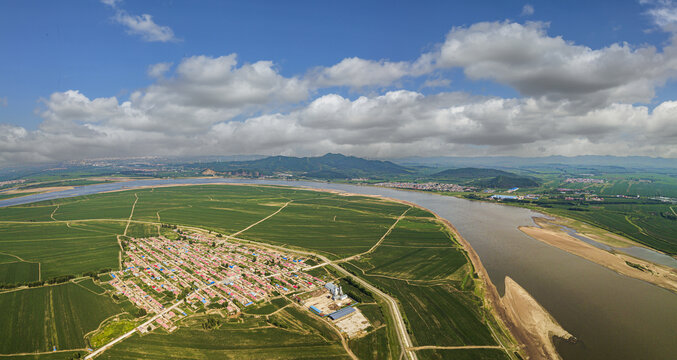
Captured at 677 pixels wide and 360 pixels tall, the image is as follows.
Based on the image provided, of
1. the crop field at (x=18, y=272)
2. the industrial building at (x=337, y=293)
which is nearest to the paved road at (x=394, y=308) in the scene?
the industrial building at (x=337, y=293)

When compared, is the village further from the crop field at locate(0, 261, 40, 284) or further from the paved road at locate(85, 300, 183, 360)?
the crop field at locate(0, 261, 40, 284)

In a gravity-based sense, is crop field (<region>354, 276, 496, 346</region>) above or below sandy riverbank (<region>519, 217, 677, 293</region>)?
below

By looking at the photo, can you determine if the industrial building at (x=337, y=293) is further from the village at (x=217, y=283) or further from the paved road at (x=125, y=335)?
the paved road at (x=125, y=335)

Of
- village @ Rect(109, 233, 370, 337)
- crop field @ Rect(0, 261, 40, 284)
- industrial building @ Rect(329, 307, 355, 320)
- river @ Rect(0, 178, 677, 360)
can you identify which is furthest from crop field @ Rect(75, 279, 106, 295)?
river @ Rect(0, 178, 677, 360)

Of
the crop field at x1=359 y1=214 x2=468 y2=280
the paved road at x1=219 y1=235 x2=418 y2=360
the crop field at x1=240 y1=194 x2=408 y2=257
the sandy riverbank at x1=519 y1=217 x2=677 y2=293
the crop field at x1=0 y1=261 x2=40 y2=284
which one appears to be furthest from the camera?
the crop field at x1=240 y1=194 x2=408 y2=257

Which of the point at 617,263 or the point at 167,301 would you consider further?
the point at 617,263

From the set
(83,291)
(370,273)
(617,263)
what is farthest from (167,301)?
(617,263)

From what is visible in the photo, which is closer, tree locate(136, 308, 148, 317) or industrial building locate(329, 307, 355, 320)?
industrial building locate(329, 307, 355, 320)

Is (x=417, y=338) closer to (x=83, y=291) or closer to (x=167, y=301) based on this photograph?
(x=167, y=301)
